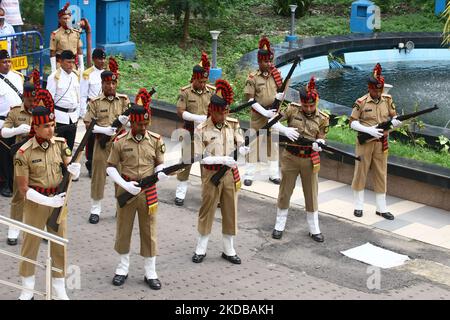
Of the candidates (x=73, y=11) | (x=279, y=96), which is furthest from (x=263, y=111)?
(x=73, y=11)

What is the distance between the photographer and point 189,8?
2055 centimetres

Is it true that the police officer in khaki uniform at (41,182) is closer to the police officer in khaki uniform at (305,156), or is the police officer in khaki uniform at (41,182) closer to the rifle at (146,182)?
the rifle at (146,182)

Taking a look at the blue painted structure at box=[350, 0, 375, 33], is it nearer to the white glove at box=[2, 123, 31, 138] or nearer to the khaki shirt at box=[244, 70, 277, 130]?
the khaki shirt at box=[244, 70, 277, 130]

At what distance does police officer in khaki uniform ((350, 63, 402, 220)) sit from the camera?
1192 centimetres

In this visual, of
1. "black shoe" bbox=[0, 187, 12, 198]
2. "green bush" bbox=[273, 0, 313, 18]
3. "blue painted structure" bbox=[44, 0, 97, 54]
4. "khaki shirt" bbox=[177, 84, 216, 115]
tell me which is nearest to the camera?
"khaki shirt" bbox=[177, 84, 216, 115]

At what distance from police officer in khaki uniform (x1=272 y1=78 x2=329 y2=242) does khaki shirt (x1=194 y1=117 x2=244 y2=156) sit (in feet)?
3.04

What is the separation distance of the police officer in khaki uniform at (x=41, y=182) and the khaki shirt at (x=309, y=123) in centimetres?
314

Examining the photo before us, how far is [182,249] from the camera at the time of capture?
35.9 feet

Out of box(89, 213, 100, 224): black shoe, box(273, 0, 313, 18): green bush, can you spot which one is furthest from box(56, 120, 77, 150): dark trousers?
box(273, 0, 313, 18): green bush

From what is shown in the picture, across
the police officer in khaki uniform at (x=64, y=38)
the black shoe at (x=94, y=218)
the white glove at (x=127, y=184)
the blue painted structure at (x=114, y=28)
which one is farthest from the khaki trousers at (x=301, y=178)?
the blue painted structure at (x=114, y=28)

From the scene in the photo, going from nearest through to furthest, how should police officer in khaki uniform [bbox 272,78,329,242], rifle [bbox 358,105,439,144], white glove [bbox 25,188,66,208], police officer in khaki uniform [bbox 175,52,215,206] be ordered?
1. white glove [bbox 25,188,66,208]
2. police officer in khaki uniform [bbox 272,78,329,242]
3. rifle [bbox 358,105,439,144]
4. police officer in khaki uniform [bbox 175,52,215,206]

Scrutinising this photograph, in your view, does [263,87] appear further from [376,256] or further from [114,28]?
[114,28]
